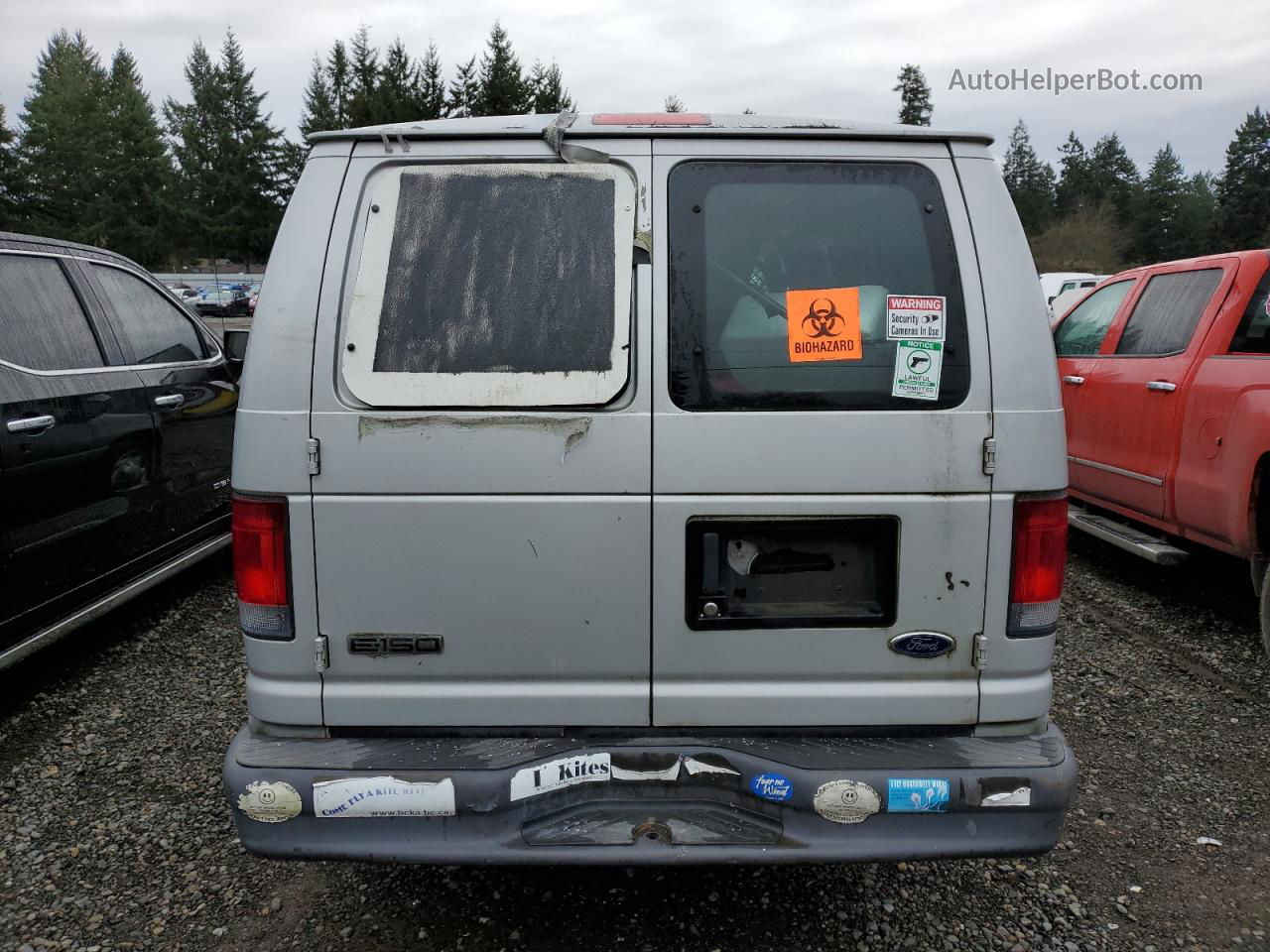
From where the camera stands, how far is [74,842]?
316 centimetres

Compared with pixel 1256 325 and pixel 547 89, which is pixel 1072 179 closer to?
pixel 547 89

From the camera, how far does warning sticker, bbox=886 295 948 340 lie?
2283 millimetres

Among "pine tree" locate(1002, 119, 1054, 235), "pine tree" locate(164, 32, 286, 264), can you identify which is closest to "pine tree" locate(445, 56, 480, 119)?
"pine tree" locate(164, 32, 286, 264)

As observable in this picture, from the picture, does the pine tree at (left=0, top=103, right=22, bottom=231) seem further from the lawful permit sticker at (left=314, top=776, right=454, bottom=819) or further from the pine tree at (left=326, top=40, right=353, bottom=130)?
the lawful permit sticker at (left=314, top=776, right=454, bottom=819)

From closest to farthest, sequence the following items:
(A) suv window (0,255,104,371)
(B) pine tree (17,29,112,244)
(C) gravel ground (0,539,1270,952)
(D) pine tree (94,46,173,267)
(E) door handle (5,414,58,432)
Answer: (C) gravel ground (0,539,1270,952) → (E) door handle (5,414,58,432) → (A) suv window (0,255,104,371) → (B) pine tree (17,29,112,244) → (D) pine tree (94,46,173,267)

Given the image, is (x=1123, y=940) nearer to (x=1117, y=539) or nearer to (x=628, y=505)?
(x=628, y=505)

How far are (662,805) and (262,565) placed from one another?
113 cm

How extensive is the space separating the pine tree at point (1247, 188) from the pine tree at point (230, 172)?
222ft

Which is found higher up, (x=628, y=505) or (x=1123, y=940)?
(x=628, y=505)

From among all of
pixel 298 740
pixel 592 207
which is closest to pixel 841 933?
pixel 298 740

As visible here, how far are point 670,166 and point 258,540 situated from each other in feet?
4.47

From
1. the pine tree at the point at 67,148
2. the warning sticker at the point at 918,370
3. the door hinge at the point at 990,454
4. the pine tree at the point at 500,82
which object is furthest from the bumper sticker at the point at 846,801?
the pine tree at the point at 67,148

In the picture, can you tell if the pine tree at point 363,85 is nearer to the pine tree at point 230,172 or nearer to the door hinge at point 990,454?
the pine tree at point 230,172

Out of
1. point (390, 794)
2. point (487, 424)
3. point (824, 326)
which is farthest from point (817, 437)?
point (390, 794)
